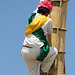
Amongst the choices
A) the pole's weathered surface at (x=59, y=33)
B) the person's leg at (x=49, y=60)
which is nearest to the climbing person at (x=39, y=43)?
the person's leg at (x=49, y=60)

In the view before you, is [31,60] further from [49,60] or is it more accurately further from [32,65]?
[49,60]

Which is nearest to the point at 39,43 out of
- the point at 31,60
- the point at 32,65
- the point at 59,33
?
the point at 31,60

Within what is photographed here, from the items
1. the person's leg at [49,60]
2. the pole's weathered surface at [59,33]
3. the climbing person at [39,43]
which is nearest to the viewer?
the climbing person at [39,43]

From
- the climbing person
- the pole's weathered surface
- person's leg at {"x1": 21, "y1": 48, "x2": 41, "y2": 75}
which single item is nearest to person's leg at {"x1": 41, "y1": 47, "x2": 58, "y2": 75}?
the climbing person

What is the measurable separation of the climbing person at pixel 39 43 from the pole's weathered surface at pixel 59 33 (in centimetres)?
51

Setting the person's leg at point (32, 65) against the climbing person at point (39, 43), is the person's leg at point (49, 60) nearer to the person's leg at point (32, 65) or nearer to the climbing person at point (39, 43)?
the climbing person at point (39, 43)

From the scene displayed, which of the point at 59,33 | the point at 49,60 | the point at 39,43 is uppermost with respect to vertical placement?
the point at 59,33

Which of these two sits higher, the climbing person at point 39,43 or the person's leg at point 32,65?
the climbing person at point 39,43

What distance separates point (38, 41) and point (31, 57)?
21.1 inches

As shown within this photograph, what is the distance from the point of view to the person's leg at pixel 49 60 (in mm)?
10062

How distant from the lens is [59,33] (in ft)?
35.3

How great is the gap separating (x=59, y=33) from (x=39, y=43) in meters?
1.22

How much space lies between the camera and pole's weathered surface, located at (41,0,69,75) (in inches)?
419

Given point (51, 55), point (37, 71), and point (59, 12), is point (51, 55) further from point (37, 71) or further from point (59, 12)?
point (59, 12)
